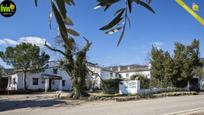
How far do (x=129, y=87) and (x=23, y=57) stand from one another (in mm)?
18342

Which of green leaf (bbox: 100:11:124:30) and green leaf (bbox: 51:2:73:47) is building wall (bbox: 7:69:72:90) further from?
green leaf (bbox: 51:2:73:47)

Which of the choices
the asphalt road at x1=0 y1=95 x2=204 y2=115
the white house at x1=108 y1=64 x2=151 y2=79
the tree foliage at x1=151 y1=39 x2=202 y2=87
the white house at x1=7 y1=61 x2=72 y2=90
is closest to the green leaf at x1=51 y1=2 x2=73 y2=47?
the asphalt road at x1=0 y1=95 x2=204 y2=115

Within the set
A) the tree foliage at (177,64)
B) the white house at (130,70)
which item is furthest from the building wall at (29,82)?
the white house at (130,70)

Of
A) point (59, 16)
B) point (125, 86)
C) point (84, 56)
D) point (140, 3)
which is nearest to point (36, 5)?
point (59, 16)

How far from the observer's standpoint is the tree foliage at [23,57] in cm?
5494

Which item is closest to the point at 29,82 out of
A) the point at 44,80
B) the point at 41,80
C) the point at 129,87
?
the point at 41,80

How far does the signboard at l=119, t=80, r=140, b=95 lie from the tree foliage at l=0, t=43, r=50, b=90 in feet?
53.3

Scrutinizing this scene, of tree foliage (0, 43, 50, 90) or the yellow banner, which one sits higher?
tree foliage (0, 43, 50, 90)

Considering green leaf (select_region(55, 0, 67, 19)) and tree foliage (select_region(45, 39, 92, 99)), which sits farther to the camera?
tree foliage (select_region(45, 39, 92, 99))

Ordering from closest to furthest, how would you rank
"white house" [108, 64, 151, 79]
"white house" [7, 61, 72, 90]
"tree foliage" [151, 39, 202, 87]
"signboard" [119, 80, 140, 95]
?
1. "signboard" [119, 80, 140, 95]
2. "tree foliage" [151, 39, 202, 87]
3. "white house" [7, 61, 72, 90]
4. "white house" [108, 64, 151, 79]

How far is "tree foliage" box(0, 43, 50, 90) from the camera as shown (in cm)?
5494

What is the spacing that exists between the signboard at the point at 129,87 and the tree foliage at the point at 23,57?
1625 cm

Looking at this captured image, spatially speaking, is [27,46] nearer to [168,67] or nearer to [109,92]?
[109,92]

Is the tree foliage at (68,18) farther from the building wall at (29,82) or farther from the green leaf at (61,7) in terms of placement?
the building wall at (29,82)
